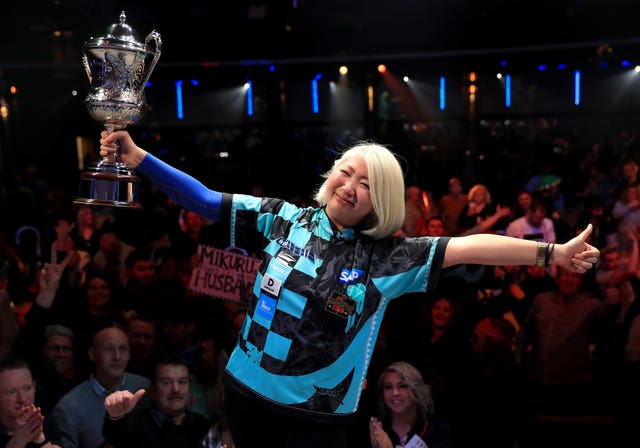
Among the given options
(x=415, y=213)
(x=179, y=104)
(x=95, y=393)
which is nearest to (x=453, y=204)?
(x=415, y=213)

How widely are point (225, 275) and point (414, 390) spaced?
59.3 inches

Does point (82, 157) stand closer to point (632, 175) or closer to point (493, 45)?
point (493, 45)

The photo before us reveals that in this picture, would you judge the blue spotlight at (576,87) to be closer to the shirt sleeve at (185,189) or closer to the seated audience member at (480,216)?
the seated audience member at (480,216)

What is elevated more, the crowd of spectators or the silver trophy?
the silver trophy

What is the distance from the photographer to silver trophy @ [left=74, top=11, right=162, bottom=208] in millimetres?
2748

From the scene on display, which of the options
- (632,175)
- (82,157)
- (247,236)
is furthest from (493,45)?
(247,236)

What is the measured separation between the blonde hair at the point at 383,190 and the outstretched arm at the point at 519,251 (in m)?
0.19

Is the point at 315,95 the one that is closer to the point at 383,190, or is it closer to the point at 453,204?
the point at 453,204

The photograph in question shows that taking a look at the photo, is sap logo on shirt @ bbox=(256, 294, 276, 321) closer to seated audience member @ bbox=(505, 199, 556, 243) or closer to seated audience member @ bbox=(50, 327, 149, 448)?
seated audience member @ bbox=(50, 327, 149, 448)

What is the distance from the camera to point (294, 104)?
11.9m

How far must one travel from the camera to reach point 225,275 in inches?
203

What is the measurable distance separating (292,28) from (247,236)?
26.9ft

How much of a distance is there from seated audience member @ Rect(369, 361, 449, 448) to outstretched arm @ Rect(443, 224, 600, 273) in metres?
1.87

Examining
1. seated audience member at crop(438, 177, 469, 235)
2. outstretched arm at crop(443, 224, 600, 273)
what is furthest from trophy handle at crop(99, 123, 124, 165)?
seated audience member at crop(438, 177, 469, 235)
